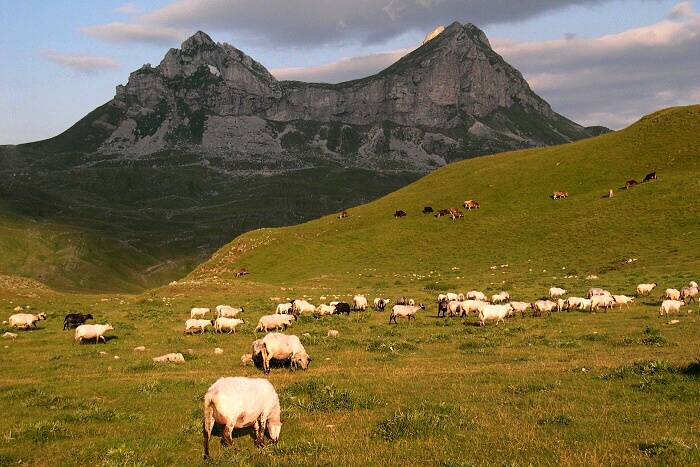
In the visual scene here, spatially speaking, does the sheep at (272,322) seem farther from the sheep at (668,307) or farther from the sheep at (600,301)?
the sheep at (668,307)

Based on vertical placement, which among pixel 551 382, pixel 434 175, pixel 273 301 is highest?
pixel 434 175

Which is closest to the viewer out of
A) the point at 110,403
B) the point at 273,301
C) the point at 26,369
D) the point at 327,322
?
the point at 110,403

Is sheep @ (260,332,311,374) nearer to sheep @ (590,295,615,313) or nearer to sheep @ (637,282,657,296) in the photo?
sheep @ (590,295,615,313)

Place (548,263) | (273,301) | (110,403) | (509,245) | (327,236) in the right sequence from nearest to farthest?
(110,403)
(273,301)
(548,263)
(509,245)
(327,236)

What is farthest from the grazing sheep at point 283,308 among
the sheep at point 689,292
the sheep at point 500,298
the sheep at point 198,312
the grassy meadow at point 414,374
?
the sheep at point 689,292

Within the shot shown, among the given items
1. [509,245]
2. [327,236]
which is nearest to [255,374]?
[509,245]

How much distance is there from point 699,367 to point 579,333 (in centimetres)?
1227

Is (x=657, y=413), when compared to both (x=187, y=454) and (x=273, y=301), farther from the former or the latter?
(x=273, y=301)

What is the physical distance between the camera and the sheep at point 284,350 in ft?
69.7

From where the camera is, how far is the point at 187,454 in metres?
11.7

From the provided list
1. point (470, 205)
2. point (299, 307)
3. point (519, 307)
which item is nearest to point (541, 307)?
point (519, 307)

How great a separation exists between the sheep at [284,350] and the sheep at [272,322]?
36.0 ft

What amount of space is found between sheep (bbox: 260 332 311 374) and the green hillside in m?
37.3

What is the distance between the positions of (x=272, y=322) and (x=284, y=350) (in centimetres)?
1168
